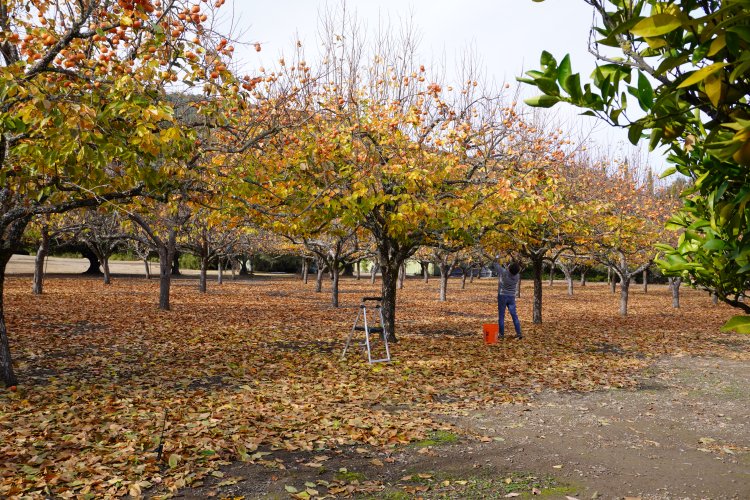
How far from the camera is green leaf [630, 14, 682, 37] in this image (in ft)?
4.77

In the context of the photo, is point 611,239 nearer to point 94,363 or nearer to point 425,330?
point 425,330

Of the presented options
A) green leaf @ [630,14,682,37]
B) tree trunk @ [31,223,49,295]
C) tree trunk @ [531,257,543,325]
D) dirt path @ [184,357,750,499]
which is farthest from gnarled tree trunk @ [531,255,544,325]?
tree trunk @ [31,223,49,295]

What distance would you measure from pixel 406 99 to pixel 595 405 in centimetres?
836

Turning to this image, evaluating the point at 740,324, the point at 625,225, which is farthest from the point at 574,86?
the point at 625,225

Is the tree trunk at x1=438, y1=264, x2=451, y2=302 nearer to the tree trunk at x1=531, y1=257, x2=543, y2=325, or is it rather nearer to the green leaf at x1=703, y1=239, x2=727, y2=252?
the tree trunk at x1=531, y1=257, x2=543, y2=325

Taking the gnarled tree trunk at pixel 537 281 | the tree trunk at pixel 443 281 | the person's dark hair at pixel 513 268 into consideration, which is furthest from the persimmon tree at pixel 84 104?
the tree trunk at pixel 443 281

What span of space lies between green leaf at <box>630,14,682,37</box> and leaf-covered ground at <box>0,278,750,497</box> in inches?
202

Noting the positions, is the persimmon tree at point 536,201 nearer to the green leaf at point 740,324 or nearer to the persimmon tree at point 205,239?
the green leaf at point 740,324

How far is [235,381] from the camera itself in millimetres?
9305

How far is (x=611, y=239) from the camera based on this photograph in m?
17.2

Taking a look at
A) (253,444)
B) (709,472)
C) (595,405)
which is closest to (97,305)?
(253,444)

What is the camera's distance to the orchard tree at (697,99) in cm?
146

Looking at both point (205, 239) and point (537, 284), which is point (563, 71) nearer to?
point (537, 284)

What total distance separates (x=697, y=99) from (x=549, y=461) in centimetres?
480
